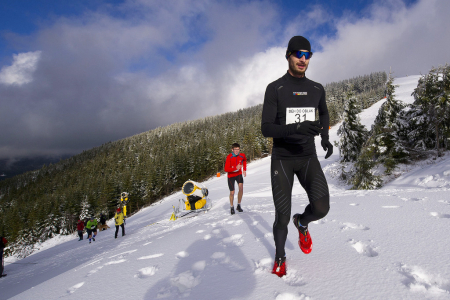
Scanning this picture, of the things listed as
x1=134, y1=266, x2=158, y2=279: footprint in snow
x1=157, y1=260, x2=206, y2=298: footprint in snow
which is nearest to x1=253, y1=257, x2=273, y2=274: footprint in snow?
x1=157, y1=260, x2=206, y2=298: footprint in snow

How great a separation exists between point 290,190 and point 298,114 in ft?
3.17

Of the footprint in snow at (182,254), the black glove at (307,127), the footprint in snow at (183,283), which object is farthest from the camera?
the footprint in snow at (182,254)

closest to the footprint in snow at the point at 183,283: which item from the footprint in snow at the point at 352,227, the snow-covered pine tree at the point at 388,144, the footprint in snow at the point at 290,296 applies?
the footprint in snow at the point at 290,296

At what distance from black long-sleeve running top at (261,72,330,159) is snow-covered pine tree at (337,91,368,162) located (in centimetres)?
2222

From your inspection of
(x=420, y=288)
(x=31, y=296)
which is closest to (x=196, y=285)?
(x=420, y=288)

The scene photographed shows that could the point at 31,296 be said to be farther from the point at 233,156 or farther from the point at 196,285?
the point at 233,156

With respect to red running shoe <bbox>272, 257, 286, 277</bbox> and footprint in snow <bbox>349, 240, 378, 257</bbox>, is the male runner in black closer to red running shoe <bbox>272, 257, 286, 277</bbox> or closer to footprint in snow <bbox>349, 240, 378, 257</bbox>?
red running shoe <bbox>272, 257, 286, 277</bbox>

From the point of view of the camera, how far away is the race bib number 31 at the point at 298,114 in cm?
259

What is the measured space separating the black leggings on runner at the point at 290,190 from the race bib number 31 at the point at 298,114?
20.0 inches

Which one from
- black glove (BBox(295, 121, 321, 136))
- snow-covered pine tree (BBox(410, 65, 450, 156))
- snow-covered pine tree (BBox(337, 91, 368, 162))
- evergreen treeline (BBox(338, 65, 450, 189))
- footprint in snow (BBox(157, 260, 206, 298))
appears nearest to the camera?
black glove (BBox(295, 121, 321, 136))

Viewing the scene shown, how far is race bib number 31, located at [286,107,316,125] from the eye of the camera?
2.59m

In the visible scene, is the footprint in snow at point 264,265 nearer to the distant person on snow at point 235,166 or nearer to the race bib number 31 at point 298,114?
the race bib number 31 at point 298,114

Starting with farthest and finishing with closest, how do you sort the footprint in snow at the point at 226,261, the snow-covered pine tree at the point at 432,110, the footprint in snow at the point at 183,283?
1. the snow-covered pine tree at the point at 432,110
2. the footprint in snow at the point at 226,261
3. the footprint in snow at the point at 183,283

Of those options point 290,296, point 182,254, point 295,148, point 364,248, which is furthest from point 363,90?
point 290,296
